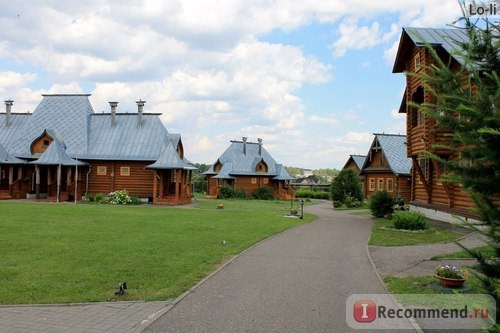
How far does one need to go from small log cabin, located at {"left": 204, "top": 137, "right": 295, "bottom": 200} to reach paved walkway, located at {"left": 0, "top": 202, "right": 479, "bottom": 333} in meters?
37.1

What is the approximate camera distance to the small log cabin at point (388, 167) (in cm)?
3944

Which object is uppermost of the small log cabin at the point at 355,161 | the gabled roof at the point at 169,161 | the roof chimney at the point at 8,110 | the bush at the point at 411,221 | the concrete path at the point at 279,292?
the roof chimney at the point at 8,110

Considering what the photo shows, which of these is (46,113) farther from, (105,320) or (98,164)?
(105,320)

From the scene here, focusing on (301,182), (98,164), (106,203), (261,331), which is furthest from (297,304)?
(301,182)

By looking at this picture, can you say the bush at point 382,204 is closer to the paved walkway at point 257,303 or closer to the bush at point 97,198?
the paved walkway at point 257,303

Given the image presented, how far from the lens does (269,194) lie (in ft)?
159

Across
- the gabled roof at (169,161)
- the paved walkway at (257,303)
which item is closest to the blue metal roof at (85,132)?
the gabled roof at (169,161)

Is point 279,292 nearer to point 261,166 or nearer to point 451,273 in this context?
point 451,273

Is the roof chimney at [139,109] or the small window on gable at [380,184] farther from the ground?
the roof chimney at [139,109]

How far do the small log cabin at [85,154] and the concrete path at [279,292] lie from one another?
68.7 feet

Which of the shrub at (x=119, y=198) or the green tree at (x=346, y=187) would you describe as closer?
the shrub at (x=119, y=198)

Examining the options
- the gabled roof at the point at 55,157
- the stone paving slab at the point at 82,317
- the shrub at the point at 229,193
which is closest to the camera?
the stone paving slab at the point at 82,317

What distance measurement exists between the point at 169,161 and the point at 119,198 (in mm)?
4323

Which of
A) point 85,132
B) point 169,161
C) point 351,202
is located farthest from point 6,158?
point 351,202
